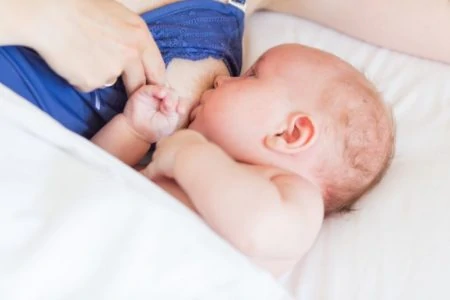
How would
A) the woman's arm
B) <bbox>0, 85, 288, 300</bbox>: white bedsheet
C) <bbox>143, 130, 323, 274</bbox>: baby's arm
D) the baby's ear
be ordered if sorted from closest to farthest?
<bbox>0, 85, 288, 300</bbox>: white bedsheet < <bbox>143, 130, 323, 274</bbox>: baby's arm < the baby's ear < the woman's arm

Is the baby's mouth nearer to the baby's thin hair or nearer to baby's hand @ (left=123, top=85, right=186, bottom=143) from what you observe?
baby's hand @ (left=123, top=85, right=186, bottom=143)

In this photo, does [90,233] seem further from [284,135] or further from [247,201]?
[284,135]

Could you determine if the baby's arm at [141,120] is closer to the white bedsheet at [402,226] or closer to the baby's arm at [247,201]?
the baby's arm at [247,201]

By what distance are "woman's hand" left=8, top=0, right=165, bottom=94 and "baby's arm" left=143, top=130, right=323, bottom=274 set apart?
110 mm

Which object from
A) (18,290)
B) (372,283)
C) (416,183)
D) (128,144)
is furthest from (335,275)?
(18,290)

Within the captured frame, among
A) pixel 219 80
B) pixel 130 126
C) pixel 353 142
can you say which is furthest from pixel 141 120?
pixel 353 142

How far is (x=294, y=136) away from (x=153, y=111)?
18 centimetres

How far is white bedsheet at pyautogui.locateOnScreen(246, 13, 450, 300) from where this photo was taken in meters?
0.94

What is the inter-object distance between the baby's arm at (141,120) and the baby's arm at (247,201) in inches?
2.8

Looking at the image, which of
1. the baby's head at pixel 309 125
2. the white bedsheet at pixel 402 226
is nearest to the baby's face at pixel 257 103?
the baby's head at pixel 309 125

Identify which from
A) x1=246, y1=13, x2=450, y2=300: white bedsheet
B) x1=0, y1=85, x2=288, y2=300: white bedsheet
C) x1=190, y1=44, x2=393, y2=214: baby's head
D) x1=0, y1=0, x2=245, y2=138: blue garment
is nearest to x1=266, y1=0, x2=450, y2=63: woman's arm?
x1=246, y1=13, x2=450, y2=300: white bedsheet

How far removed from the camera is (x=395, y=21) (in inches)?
50.8

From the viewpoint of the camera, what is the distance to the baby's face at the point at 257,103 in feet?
3.22

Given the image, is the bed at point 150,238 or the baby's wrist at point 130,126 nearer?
the bed at point 150,238
